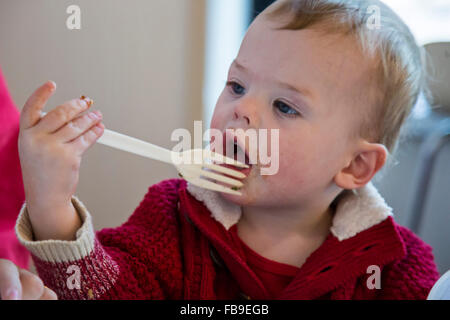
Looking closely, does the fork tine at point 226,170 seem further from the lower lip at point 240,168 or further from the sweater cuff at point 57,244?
the sweater cuff at point 57,244

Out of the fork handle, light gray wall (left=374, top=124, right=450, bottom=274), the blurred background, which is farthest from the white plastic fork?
light gray wall (left=374, top=124, right=450, bottom=274)

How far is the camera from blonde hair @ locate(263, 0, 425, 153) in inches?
21.7

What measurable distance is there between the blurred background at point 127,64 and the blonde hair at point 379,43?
0.07 m

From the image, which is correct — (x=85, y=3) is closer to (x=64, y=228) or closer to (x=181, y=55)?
(x=181, y=55)

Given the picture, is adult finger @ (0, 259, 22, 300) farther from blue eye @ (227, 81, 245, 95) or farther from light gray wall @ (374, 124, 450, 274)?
light gray wall @ (374, 124, 450, 274)

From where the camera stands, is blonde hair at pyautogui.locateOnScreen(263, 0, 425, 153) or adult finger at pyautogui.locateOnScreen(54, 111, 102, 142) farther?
blonde hair at pyautogui.locateOnScreen(263, 0, 425, 153)

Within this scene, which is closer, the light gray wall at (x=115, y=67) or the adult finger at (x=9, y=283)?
the adult finger at (x=9, y=283)

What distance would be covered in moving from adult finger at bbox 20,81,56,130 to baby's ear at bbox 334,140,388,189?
37 cm

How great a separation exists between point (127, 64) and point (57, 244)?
0.26m

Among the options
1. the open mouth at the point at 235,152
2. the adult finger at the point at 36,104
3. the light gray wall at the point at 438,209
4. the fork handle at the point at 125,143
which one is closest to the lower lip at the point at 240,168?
the open mouth at the point at 235,152

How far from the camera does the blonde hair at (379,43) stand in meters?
0.55

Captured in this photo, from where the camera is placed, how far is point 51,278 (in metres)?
0.50

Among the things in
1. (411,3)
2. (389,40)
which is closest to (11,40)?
(389,40)

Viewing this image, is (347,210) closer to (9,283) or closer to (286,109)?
(286,109)
